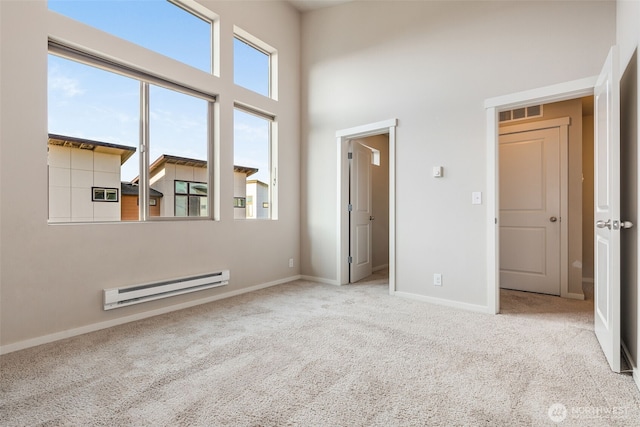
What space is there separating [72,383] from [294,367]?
1.27 m

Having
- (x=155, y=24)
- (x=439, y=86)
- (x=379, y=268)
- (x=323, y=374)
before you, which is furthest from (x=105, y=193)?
(x=379, y=268)

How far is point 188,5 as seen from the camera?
3.51 metres

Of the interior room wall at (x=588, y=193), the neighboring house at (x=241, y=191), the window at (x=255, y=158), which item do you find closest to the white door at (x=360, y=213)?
the window at (x=255, y=158)

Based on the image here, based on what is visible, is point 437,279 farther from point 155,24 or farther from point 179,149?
point 155,24

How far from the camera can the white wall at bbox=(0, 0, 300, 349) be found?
7.56ft

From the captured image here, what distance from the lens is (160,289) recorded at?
123 inches

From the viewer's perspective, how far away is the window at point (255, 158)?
161 inches

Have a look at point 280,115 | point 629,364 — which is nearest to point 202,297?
point 280,115

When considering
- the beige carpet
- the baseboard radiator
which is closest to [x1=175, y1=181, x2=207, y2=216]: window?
the baseboard radiator

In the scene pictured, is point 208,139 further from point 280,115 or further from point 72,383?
point 72,383

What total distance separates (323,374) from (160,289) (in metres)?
1.94

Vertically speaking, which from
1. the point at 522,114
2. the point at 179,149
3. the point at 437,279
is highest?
the point at 522,114

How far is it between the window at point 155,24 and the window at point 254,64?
1.34 ft

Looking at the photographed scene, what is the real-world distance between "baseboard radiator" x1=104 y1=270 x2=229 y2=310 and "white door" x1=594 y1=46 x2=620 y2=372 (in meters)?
3.39
